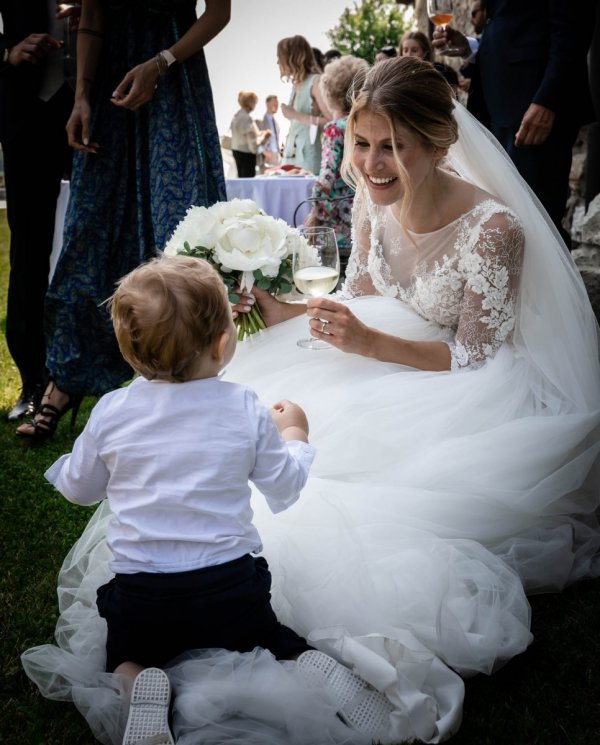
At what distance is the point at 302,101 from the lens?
26.8 ft

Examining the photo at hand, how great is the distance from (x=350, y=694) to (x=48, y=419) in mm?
2516

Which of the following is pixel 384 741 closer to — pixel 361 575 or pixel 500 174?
pixel 361 575

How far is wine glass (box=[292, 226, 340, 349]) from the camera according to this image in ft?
7.78

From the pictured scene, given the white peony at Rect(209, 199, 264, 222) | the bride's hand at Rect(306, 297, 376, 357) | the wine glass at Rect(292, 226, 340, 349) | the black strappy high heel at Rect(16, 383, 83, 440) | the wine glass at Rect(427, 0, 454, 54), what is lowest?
the black strappy high heel at Rect(16, 383, 83, 440)

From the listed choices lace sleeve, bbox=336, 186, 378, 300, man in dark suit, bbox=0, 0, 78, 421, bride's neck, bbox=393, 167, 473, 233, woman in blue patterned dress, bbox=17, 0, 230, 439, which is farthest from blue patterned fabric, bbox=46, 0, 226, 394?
bride's neck, bbox=393, 167, 473, 233

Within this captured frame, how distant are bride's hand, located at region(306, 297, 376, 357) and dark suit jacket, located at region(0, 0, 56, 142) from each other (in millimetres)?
2095

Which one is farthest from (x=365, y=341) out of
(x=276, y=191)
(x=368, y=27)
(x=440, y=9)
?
(x=368, y=27)

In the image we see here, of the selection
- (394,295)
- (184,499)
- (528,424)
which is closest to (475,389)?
(528,424)

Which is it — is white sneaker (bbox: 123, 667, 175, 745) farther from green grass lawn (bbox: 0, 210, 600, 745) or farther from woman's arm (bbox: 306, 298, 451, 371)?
woman's arm (bbox: 306, 298, 451, 371)

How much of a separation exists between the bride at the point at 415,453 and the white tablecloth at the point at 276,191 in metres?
2.85

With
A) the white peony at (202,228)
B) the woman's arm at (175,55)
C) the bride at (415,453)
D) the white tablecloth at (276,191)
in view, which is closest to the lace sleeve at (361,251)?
the bride at (415,453)

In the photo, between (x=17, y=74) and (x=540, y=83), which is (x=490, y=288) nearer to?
(x=540, y=83)

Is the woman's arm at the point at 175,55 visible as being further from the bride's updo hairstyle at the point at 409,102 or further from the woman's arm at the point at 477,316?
the woman's arm at the point at 477,316

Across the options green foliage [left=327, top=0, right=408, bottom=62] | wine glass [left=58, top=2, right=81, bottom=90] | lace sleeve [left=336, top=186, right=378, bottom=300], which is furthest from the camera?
green foliage [left=327, top=0, right=408, bottom=62]
